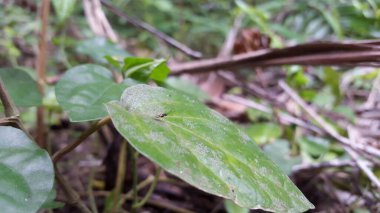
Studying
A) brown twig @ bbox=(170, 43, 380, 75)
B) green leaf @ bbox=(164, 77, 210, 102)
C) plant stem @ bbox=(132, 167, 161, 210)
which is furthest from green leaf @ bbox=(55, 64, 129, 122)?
green leaf @ bbox=(164, 77, 210, 102)

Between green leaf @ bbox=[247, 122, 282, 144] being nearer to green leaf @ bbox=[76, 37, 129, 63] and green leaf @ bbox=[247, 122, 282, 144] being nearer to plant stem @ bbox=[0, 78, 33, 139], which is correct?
green leaf @ bbox=[76, 37, 129, 63]

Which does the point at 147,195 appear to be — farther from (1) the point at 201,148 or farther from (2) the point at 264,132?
(2) the point at 264,132

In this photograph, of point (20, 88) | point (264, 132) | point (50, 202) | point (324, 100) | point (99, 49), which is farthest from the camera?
point (324, 100)

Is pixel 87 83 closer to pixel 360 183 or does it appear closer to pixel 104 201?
pixel 104 201

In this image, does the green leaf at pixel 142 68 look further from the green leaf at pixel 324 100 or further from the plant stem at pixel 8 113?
the green leaf at pixel 324 100

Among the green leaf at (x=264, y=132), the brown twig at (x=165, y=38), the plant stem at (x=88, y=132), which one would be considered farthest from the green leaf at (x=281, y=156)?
the plant stem at (x=88, y=132)

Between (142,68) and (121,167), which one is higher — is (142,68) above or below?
above

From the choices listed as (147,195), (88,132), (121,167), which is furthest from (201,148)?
(121,167)
